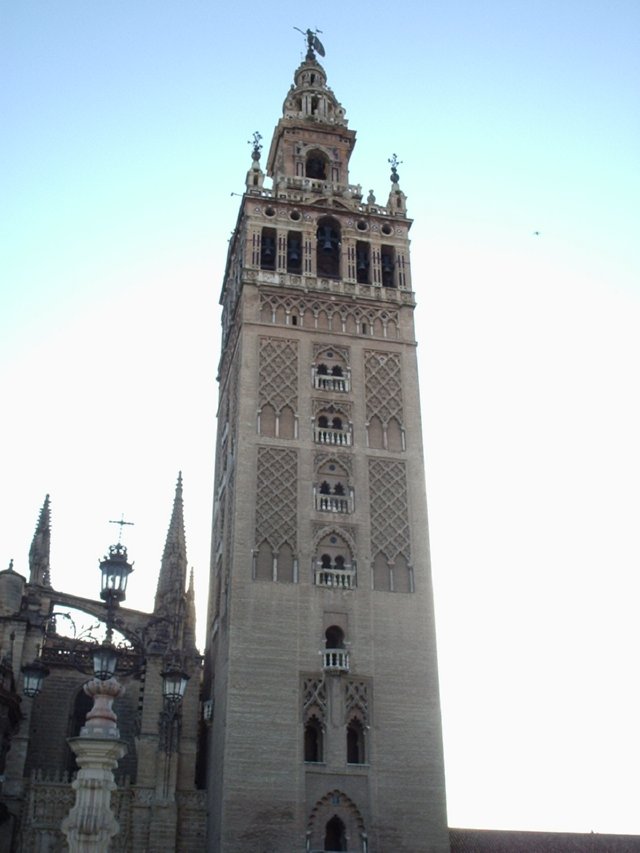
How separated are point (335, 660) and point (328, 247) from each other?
706 inches

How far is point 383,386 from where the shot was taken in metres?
37.2

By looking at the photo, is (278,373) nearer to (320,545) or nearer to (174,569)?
(320,545)

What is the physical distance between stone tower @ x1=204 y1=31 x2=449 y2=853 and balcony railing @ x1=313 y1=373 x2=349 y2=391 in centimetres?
5

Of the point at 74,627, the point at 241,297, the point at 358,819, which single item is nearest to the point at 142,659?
the point at 74,627

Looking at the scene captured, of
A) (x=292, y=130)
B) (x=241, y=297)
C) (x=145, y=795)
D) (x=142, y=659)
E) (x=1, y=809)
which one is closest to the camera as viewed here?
(x=1, y=809)

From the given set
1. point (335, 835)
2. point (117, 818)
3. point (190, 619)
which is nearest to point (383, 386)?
point (190, 619)

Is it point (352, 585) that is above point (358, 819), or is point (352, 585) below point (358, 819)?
above

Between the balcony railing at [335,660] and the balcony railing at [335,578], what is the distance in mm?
2281

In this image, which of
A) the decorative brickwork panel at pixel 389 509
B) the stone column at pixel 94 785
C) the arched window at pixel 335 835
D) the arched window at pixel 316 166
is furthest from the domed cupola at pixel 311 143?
the stone column at pixel 94 785

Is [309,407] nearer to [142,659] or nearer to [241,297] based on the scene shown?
[241,297]

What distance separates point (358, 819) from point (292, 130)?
29755mm

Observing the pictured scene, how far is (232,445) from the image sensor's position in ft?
118

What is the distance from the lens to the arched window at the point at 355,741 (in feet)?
99.1

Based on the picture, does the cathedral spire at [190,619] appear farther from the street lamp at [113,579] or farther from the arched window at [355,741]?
the street lamp at [113,579]
